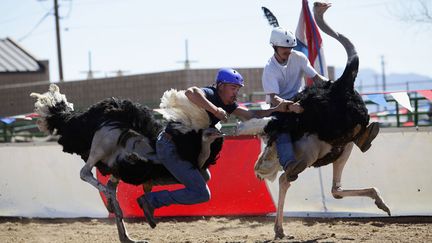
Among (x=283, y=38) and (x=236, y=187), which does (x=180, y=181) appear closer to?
(x=283, y=38)

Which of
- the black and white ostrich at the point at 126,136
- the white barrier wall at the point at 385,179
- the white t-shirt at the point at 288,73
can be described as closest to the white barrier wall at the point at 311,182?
the white barrier wall at the point at 385,179

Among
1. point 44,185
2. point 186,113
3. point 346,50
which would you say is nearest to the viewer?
point 186,113

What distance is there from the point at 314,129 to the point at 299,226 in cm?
194

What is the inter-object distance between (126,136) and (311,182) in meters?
2.87

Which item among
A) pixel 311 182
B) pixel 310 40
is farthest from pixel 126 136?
pixel 310 40

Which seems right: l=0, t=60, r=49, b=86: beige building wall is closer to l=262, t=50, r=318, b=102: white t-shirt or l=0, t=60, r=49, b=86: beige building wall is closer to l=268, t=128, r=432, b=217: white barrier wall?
l=268, t=128, r=432, b=217: white barrier wall

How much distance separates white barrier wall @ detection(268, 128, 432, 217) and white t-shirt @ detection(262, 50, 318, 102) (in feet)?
5.60

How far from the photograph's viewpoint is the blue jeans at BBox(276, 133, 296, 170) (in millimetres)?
7871

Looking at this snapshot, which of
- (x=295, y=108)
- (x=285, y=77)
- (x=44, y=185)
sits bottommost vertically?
(x=44, y=185)

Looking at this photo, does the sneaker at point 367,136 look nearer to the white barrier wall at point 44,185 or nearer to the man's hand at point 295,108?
the man's hand at point 295,108

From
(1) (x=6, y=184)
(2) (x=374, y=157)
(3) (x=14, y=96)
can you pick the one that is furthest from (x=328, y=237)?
(3) (x=14, y=96)

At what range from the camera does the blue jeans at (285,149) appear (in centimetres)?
787

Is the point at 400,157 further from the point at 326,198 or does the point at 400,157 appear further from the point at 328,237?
the point at 328,237

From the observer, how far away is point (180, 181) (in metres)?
7.46
